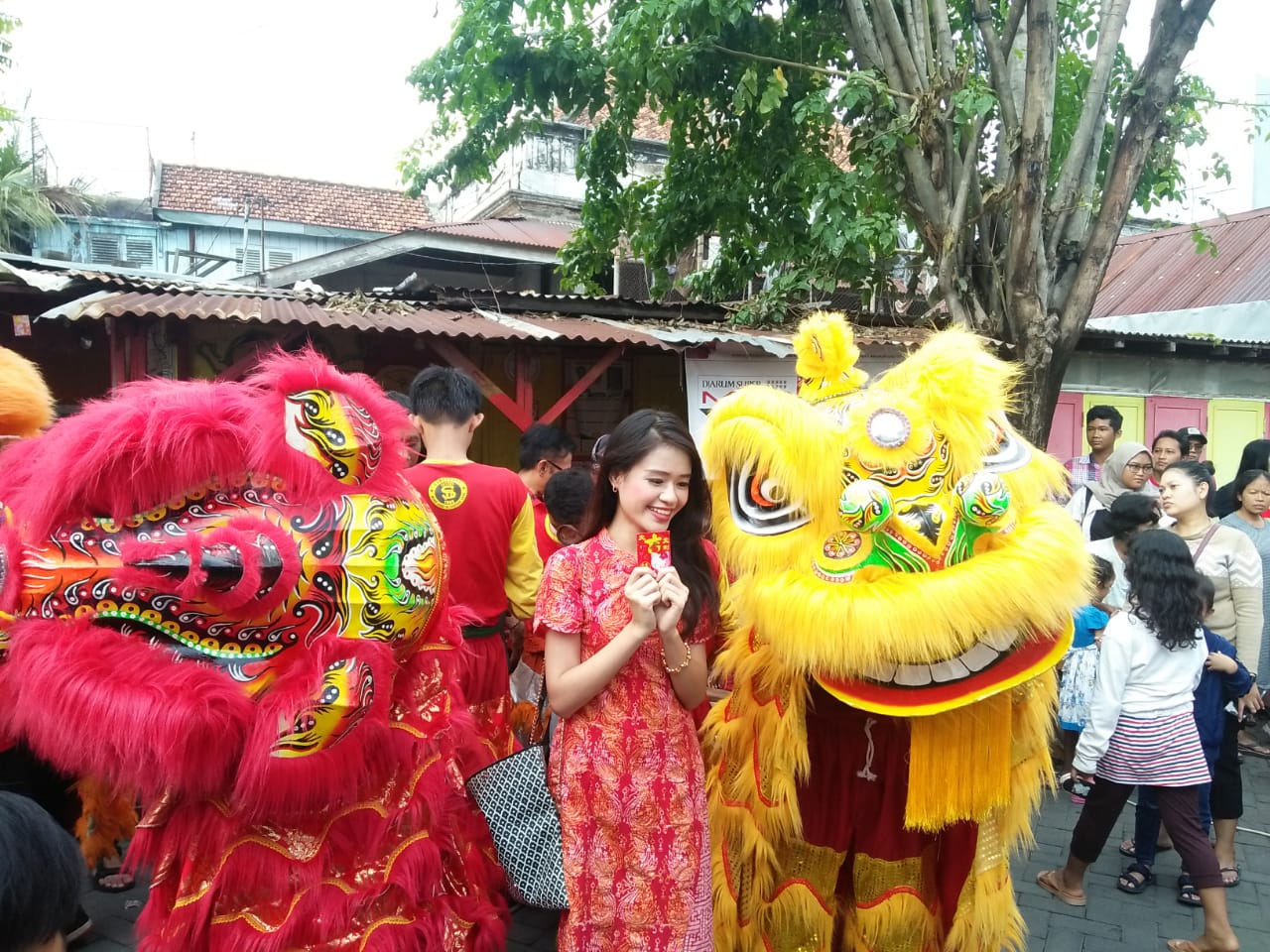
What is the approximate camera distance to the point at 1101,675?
124 inches

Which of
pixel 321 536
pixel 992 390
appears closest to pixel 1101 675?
pixel 992 390

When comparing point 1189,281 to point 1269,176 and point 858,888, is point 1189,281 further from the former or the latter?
point 858,888

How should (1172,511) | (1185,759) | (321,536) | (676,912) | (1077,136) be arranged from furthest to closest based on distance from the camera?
(1077,136)
(1172,511)
(1185,759)
(676,912)
(321,536)

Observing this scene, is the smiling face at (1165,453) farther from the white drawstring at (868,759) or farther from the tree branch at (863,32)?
the white drawstring at (868,759)

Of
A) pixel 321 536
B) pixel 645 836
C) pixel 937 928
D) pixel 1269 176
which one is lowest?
pixel 937 928

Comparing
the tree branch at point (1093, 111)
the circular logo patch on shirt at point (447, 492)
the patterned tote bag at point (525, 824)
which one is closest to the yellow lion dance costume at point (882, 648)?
the patterned tote bag at point (525, 824)

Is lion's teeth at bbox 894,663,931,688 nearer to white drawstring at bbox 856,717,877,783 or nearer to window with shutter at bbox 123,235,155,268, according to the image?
white drawstring at bbox 856,717,877,783

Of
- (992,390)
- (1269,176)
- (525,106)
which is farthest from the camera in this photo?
(1269,176)

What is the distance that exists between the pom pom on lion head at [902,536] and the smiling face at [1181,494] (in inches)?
88.1

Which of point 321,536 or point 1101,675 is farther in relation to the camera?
point 1101,675

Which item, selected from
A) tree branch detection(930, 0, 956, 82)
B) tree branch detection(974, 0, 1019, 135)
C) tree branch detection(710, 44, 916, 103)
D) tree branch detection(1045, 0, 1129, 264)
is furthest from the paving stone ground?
tree branch detection(930, 0, 956, 82)

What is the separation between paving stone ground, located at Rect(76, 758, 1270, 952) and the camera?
3.11 meters

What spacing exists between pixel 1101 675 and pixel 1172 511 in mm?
1364

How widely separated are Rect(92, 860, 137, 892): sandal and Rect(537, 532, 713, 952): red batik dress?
94.1 inches
